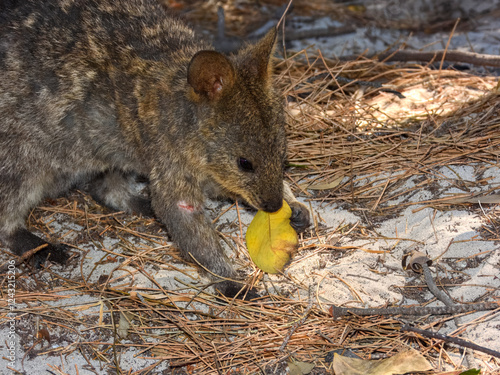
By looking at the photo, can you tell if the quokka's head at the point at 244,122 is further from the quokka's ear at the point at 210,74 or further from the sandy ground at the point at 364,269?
the sandy ground at the point at 364,269

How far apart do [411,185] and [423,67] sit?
203cm

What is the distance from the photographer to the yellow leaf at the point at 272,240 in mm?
3398

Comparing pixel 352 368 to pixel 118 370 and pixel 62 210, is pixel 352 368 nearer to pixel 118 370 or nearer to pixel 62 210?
pixel 118 370

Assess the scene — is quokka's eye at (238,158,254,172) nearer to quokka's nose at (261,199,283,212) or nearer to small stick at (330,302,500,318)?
quokka's nose at (261,199,283,212)

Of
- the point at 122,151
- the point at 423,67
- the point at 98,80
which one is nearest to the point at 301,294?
the point at 122,151

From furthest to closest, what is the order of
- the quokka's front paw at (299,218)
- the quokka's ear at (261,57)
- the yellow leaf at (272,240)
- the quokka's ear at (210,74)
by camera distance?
the quokka's front paw at (299,218), the yellow leaf at (272,240), the quokka's ear at (261,57), the quokka's ear at (210,74)

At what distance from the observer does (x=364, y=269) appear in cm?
332

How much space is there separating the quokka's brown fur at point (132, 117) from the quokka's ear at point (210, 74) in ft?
0.06

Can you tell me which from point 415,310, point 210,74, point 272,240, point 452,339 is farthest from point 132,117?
point 452,339

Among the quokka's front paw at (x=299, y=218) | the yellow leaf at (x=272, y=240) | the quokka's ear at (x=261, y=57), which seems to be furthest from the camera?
the quokka's front paw at (x=299, y=218)

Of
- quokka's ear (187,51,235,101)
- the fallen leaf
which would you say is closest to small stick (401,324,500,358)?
the fallen leaf

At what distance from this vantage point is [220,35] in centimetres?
622

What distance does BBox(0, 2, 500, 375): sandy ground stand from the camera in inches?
116

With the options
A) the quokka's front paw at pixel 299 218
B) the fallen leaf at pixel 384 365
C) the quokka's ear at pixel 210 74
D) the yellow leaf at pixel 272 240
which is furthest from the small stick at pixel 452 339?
the quokka's ear at pixel 210 74
